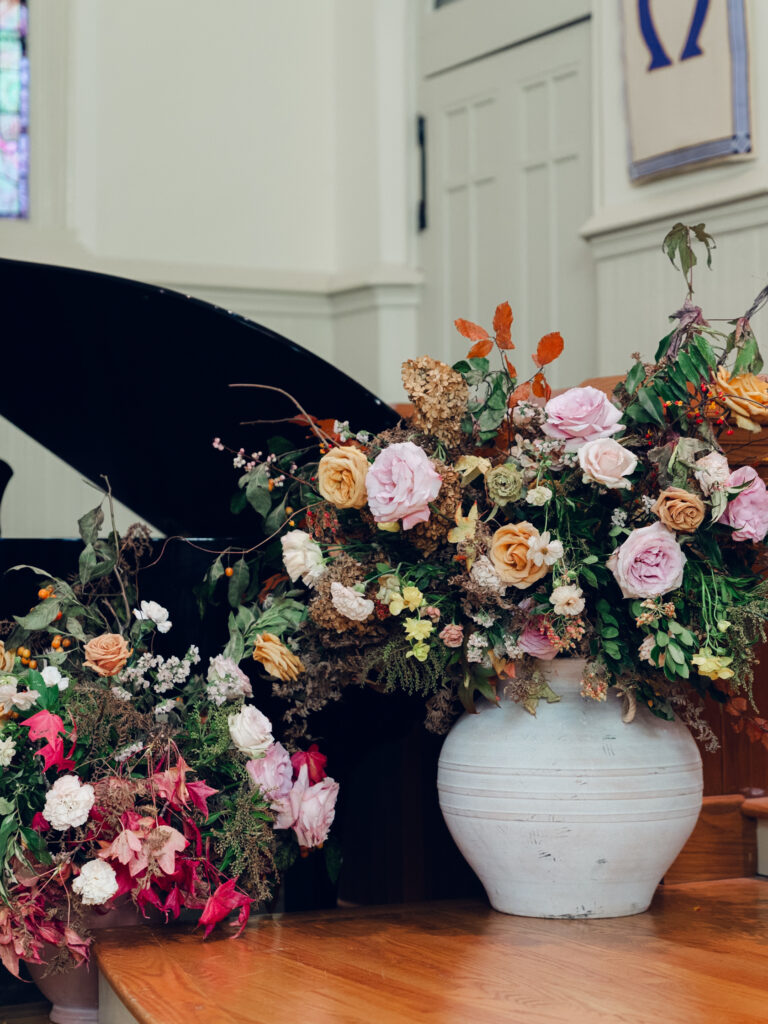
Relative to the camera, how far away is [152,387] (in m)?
2.36

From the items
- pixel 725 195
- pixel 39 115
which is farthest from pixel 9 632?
pixel 39 115

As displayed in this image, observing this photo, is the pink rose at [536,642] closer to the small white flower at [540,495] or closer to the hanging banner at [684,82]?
the small white flower at [540,495]

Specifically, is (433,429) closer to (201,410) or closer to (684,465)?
(684,465)

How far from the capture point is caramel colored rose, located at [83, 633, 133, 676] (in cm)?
170

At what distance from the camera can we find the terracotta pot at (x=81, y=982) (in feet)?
5.62

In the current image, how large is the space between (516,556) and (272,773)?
1.32 feet

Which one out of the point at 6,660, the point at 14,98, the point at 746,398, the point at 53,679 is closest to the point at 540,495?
the point at 746,398

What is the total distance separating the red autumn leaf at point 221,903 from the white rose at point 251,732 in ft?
0.53

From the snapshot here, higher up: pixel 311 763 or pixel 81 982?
pixel 311 763

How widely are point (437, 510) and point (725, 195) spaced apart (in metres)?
2.40

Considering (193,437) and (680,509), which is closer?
(680,509)

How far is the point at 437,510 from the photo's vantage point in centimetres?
165

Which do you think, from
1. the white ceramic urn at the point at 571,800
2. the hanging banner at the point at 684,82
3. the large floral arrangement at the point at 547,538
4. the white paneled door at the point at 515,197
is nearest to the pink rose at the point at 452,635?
the large floral arrangement at the point at 547,538

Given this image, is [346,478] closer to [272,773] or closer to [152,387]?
[272,773]
